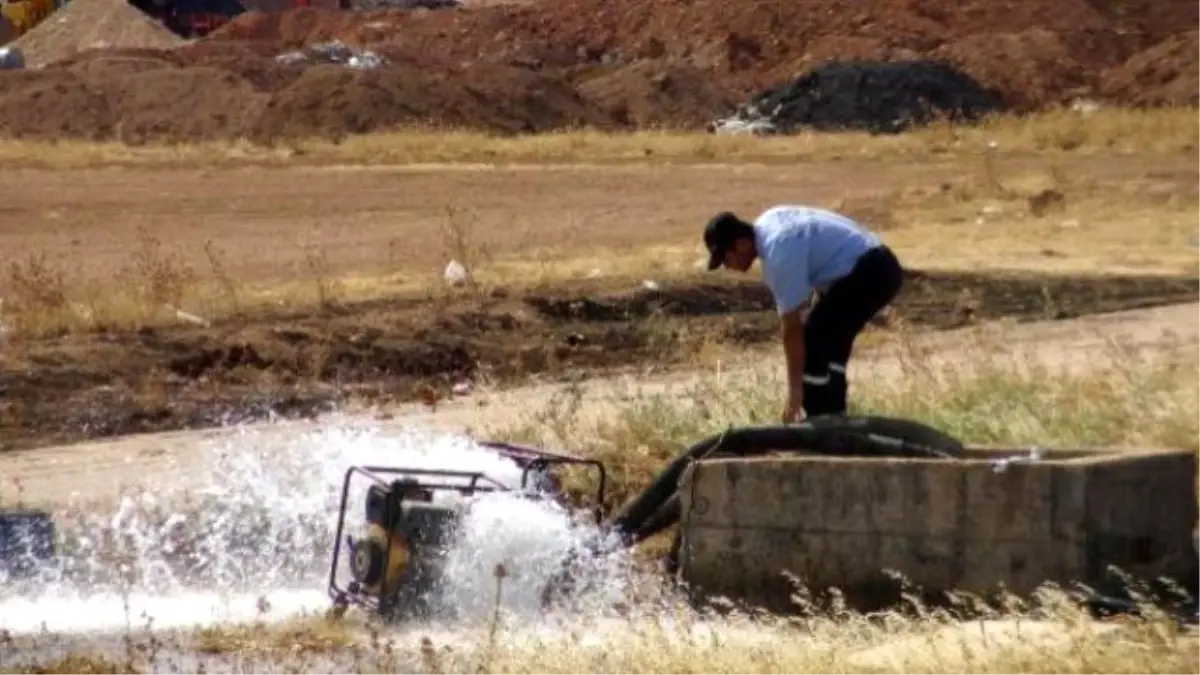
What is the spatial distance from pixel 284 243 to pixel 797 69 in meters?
40.8

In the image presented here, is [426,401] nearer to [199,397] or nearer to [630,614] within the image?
[199,397]

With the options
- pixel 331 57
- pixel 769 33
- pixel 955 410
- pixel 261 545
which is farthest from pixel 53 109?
pixel 955 410

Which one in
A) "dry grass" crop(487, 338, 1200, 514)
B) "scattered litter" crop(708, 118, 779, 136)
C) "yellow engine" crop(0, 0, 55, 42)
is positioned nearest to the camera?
"dry grass" crop(487, 338, 1200, 514)

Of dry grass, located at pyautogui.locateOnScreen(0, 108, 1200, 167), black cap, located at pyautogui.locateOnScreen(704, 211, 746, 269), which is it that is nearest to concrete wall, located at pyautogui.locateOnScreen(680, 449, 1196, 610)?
black cap, located at pyautogui.locateOnScreen(704, 211, 746, 269)

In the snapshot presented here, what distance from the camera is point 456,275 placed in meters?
21.5

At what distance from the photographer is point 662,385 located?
1662 cm

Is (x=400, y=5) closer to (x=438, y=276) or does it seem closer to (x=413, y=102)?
(x=413, y=102)

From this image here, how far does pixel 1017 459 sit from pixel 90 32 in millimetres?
69126

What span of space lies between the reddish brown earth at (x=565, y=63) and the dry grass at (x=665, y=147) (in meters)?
4.59

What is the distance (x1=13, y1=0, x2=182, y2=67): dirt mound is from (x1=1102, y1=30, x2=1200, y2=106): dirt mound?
2914 cm

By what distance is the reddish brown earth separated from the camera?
53094 millimetres

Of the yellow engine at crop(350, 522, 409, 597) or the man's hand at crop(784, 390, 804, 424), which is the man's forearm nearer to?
→ the man's hand at crop(784, 390, 804, 424)

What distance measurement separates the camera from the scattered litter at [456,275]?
21208mm

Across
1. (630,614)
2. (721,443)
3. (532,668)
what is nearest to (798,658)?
(532,668)
